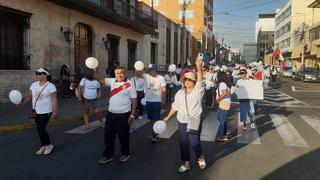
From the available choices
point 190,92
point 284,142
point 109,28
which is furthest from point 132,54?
point 190,92

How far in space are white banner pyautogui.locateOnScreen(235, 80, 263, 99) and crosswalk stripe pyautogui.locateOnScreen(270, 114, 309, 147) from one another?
110 cm

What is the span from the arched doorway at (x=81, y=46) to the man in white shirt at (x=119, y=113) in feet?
45.0

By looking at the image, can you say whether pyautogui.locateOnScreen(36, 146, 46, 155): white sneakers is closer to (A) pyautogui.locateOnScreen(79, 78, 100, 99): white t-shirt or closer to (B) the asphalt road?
(B) the asphalt road

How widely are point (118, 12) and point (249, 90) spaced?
17.3 m

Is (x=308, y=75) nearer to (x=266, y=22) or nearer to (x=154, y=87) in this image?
(x=154, y=87)

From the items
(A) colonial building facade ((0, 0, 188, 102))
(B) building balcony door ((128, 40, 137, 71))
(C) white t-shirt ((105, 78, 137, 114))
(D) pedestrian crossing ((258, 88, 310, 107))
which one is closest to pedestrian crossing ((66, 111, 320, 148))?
(C) white t-shirt ((105, 78, 137, 114))

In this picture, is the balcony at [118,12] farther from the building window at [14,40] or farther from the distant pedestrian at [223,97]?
the distant pedestrian at [223,97]

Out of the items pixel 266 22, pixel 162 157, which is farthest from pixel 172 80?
pixel 266 22

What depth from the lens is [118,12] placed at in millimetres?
25531

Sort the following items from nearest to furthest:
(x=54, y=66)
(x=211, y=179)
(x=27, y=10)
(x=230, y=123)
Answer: (x=211, y=179) → (x=230, y=123) → (x=27, y=10) → (x=54, y=66)

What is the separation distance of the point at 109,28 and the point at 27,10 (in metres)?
8.85

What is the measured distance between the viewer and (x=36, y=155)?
6.90m

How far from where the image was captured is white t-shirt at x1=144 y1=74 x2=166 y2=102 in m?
8.38

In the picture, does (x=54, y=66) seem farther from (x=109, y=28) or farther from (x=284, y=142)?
(x=284, y=142)
